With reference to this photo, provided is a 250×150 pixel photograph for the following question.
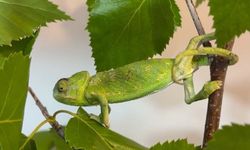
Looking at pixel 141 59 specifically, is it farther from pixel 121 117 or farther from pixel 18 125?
pixel 121 117

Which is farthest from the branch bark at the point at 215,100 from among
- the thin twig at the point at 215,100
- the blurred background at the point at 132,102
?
the blurred background at the point at 132,102

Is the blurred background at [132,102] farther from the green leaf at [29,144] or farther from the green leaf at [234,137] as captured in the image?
the green leaf at [234,137]

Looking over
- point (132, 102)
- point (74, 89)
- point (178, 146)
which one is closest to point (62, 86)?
point (74, 89)

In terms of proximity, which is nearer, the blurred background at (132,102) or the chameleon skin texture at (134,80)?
the chameleon skin texture at (134,80)

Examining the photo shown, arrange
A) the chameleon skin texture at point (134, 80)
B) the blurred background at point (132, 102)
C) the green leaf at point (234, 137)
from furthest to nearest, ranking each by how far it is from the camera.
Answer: the blurred background at point (132, 102) → the chameleon skin texture at point (134, 80) → the green leaf at point (234, 137)

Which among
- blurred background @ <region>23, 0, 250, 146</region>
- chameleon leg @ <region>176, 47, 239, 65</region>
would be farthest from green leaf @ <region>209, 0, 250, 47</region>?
blurred background @ <region>23, 0, 250, 146</region>

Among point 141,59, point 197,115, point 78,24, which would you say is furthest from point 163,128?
point 141,59

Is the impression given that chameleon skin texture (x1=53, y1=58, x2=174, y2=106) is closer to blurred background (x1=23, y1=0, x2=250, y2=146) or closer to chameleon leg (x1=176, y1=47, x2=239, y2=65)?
chameleon leg (x1=176, y1=47, x2=239, y2=65)
